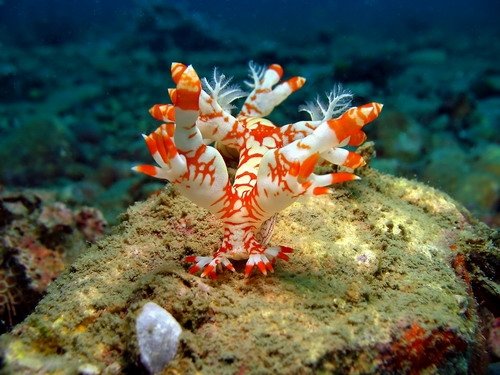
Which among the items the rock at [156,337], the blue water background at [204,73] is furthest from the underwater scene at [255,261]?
the blue water background at [204,73]

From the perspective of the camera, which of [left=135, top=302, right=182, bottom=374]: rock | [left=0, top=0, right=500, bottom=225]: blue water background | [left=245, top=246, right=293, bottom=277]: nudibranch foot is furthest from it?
[left=0, top=0, right=500, bottom=225]: blue water background

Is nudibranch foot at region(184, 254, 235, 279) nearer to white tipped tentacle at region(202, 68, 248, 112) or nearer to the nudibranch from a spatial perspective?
the nudibranch

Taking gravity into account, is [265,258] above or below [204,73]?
below

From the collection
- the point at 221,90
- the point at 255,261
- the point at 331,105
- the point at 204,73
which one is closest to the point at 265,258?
the point at 255,261

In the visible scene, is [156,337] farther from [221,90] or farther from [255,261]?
[221,90]

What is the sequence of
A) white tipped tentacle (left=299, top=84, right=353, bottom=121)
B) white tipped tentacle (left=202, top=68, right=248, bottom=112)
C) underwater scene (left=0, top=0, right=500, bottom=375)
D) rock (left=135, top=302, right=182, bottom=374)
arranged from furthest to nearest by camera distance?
white tipped tentacle (left=202, top=68, right=248, bottom=112) < white tipped tentacle (left=299, top=84, right=353, bottom=121) < underwater scene (left=0, top=0, right=500, bottom=375) < rock (left=135, top=302, right=182, bottom=374)

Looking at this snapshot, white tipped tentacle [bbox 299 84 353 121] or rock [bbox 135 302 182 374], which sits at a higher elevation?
white tipped tentacle [bbox 299 84 353 121]

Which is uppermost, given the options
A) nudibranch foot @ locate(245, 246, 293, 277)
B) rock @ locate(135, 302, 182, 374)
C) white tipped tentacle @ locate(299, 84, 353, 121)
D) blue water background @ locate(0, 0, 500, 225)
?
blue water background @ locate(0, 0, 500, 225)

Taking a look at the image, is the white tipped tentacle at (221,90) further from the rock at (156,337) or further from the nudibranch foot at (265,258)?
the rock at (156,337)

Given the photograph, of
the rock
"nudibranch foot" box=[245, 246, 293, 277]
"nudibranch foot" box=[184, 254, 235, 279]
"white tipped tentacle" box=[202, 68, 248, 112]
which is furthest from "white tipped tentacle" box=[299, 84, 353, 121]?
the rock
